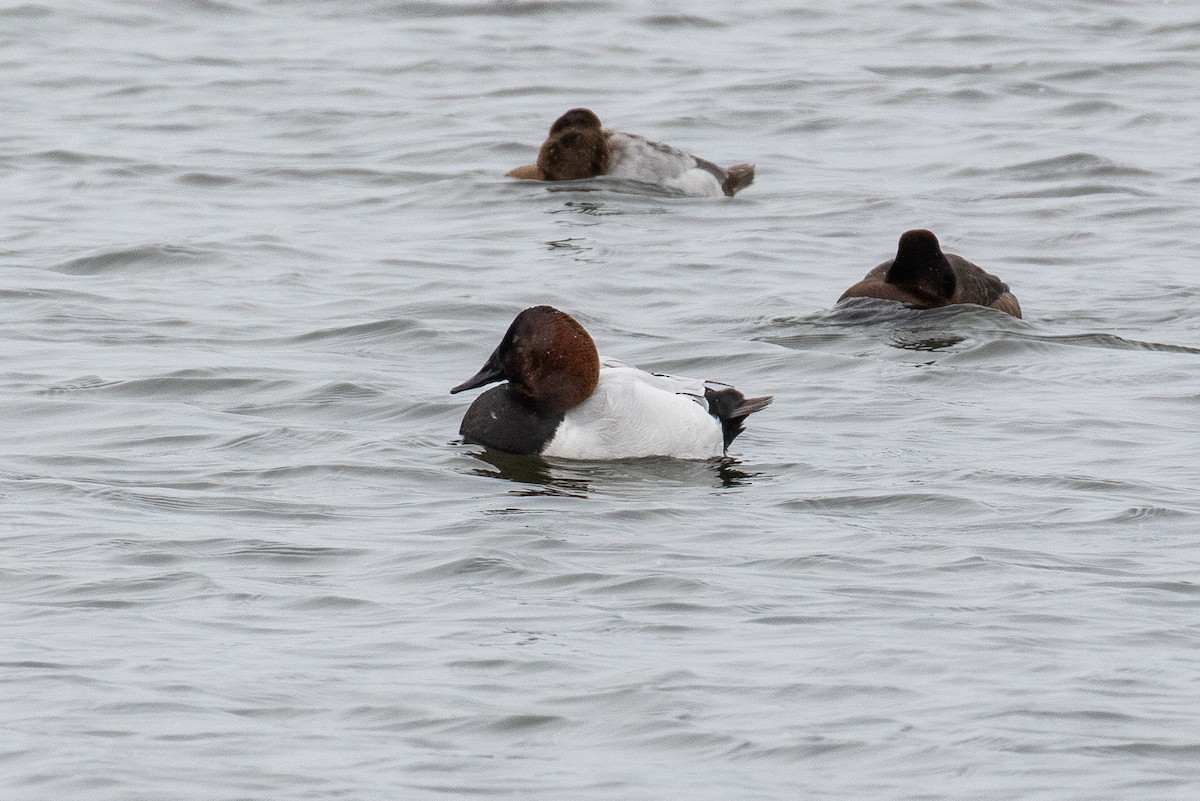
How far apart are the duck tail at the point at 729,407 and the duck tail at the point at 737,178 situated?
7327 millimetres

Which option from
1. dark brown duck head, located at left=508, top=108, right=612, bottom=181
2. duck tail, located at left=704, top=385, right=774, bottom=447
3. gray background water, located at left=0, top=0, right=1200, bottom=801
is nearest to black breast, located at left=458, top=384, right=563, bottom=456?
gray background water, located at left=0, top=0, right=1200, bottom=801

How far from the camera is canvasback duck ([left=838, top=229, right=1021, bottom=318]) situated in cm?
1287

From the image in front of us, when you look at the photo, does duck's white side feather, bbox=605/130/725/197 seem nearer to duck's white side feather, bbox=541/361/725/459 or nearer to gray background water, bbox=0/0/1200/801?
gray background water, bbox=0/0/1200/801

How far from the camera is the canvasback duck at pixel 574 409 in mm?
10125

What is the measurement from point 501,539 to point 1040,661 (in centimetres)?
243

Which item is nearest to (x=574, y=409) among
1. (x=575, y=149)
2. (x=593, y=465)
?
(x=593, y=465)

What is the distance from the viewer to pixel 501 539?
28.3 feet

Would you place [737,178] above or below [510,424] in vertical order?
above

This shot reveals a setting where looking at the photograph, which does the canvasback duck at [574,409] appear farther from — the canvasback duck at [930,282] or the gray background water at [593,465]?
the canvasback duck at [930,282]

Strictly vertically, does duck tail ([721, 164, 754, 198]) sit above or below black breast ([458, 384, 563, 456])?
above

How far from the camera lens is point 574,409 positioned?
1018 centimetres

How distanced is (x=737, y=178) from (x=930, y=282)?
500 cm

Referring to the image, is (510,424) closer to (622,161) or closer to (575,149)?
(575,149)

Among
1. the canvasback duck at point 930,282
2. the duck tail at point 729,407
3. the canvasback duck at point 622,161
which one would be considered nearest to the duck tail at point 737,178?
the canvasback duck at point 622,161
